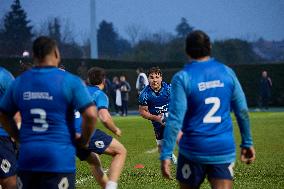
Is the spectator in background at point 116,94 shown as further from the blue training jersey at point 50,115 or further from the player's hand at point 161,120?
the blue training jersey at point 50,115

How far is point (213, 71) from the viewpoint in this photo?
6.32 m

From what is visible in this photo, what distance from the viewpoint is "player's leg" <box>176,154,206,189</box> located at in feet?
20.7

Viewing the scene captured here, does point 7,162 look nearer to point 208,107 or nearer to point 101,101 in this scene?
point 101,101

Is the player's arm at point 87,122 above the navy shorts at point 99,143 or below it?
above

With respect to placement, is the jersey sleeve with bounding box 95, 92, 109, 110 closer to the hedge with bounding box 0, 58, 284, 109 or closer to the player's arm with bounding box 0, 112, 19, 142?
the player's arm with bounding box 0, 112, 19, 142

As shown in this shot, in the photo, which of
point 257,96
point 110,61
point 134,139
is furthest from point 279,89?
point 134,139

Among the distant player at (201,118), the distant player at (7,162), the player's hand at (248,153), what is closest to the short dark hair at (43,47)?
the distant player at (201,118)

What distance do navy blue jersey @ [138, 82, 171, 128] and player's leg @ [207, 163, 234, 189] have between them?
6.83m

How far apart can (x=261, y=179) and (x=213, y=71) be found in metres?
5.69

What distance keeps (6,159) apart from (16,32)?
2515 inches

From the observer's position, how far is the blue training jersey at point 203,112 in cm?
625

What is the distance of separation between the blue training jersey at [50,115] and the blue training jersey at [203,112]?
0.90m

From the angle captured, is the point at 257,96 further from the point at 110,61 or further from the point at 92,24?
the point at 92,24

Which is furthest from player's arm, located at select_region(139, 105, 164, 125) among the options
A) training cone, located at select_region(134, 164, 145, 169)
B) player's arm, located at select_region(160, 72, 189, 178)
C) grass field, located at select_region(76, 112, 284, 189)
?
player's arm, located at select_region(160, 72, 189, 178)
